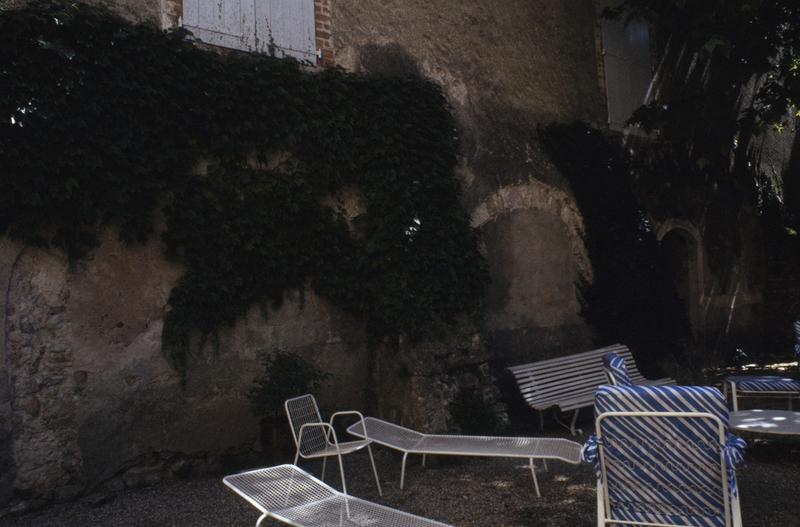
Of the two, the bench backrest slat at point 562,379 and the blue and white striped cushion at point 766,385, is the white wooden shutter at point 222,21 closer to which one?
the bench backrest slat at point 562,379

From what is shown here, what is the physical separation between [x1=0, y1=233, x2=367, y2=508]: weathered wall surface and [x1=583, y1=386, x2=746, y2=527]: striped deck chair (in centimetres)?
319

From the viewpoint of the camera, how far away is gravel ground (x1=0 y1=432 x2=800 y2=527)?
13.8 ft

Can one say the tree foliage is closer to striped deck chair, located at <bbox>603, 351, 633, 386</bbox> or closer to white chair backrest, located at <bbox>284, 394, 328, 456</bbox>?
striped deck chair, located at <bbox>603, 351, 633, 386</bbox>

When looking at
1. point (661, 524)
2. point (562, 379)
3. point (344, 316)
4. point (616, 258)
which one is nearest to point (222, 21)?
point (344, 316)

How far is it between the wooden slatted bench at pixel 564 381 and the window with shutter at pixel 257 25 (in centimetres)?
353

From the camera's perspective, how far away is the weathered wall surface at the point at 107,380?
4.57m

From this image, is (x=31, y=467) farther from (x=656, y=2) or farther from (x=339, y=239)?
(x=656, y=2)

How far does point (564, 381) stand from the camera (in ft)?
22.6

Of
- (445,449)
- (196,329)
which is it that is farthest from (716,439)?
(196,329)

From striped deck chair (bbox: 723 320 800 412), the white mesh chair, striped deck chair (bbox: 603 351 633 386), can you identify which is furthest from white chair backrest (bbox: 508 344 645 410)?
the white mesh chair

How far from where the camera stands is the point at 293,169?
5844 mm

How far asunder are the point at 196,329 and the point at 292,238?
3.53 ft

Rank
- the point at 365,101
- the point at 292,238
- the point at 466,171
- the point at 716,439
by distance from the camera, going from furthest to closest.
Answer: the point at 466,171, the point at 365,101, the point at 292,238, the point at 716,439

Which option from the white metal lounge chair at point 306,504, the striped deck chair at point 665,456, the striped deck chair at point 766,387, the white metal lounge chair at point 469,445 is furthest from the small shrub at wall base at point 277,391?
the striped deck chair at point 766,387
